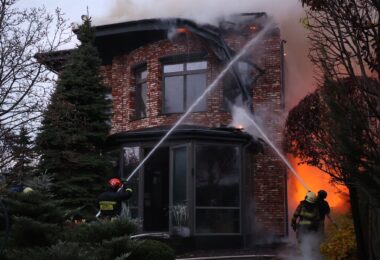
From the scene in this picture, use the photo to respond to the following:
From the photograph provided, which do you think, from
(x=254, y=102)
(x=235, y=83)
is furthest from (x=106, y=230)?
(x=235, y=83)

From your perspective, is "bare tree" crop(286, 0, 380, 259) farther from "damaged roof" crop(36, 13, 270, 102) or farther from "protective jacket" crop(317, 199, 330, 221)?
"damaged roof" crop(36, 13, 270, 102)

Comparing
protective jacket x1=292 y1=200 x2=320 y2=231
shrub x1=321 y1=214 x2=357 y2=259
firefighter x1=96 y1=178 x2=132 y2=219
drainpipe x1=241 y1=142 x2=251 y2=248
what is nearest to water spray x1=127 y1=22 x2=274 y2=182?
drainpipe x1=241 y1=142 x2=251 y2=248

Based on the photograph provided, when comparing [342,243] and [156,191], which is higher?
[156,191]

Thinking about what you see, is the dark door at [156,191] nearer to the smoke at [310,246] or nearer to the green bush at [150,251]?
the smoke at [310,246]

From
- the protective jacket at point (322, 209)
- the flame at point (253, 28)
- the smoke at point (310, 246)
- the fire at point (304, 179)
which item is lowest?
the smoke at point (310, 246)

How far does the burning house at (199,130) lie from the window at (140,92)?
0.10 ft

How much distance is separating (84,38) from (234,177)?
5409mm

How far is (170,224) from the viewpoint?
14.4 metres

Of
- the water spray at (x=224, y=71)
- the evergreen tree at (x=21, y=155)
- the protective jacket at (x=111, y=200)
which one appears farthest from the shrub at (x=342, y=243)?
the water spray at (x=224, y=71)

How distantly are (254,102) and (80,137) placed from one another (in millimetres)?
4822

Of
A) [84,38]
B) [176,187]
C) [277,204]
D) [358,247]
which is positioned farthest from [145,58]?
[358,247]

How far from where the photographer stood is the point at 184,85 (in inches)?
664

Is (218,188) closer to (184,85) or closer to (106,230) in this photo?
(184,85)

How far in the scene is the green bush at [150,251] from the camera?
7652mm
